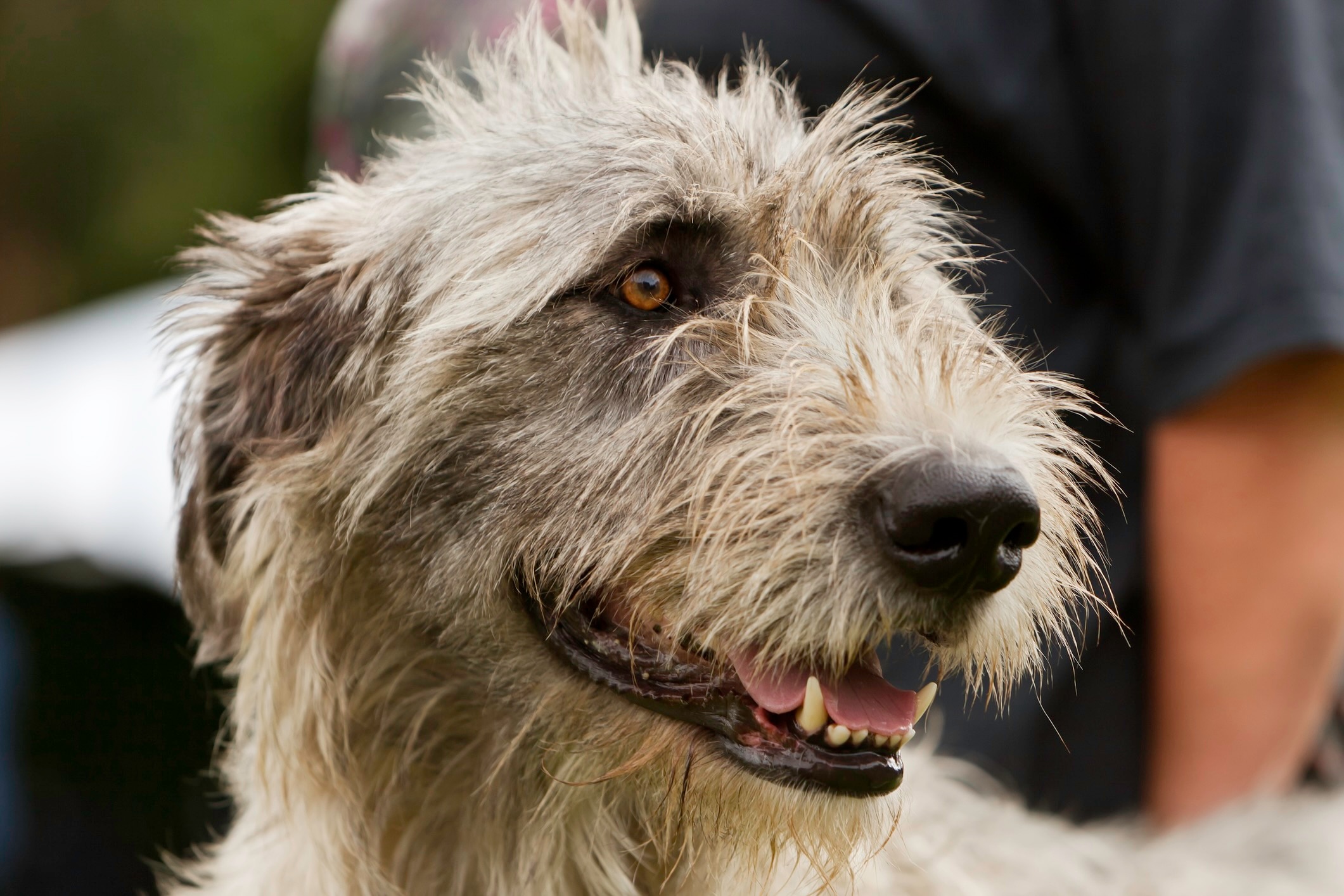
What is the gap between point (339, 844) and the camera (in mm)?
2391

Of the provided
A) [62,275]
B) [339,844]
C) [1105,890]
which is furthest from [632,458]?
[62,275]

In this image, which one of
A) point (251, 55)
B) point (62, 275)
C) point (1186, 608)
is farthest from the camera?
point (251, 55)

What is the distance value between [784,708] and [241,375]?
1.38m

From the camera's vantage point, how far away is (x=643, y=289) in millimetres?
2281

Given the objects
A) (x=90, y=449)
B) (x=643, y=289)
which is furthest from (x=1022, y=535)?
(x=90, y=449)

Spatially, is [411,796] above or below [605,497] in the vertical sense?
below

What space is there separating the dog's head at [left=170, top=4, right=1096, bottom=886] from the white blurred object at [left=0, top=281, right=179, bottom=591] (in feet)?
11.2

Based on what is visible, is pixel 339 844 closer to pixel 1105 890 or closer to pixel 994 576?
pixel 994 576

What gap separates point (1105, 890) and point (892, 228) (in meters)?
1.70

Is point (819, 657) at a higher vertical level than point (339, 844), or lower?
higher

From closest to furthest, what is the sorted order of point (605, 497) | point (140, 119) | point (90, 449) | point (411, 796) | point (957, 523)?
point (957, 523)
point (605, 497)
point (411, 796)
point (90, 449)
point (140, 119)

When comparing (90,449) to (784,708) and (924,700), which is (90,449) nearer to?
(784,708)

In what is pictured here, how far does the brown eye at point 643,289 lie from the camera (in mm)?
2277

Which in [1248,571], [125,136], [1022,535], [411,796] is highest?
[1022,535]
